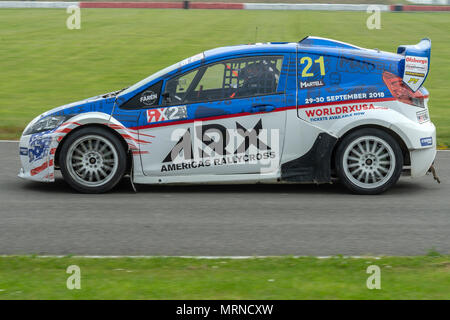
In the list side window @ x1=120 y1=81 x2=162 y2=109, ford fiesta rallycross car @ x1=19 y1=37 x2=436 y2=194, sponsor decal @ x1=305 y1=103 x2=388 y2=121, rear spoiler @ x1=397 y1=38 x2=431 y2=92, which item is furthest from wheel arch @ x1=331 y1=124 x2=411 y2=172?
side window @ x1=120 y1=81 x2=162 y2=109

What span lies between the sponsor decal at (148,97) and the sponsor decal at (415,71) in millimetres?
2930

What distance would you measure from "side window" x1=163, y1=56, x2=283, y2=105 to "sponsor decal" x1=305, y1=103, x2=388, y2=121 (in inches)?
20.8

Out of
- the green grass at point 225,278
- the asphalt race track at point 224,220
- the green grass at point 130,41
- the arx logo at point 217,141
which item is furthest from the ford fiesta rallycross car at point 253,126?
the green grass at point 130,41

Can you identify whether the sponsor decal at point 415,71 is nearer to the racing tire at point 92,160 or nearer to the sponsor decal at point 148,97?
the sponsor decal at point 148,97

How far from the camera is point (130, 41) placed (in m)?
29.0

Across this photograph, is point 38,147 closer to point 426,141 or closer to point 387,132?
point 387,132

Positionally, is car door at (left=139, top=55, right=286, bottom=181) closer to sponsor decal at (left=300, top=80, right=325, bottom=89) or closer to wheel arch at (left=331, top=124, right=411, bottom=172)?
sponsor decal at (left=300, top=80, right=325, bottom=89)

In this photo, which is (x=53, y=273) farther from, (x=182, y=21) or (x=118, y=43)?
(x=182, y=21)

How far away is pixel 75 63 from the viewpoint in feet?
77.6

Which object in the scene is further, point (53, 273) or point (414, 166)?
point (414, 166)

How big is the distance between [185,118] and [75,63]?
1577 centimetres

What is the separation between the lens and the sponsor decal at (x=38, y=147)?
8750 millimetres

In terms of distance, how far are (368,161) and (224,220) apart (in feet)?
6.80
